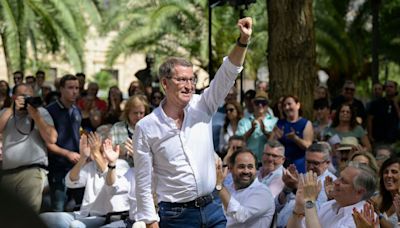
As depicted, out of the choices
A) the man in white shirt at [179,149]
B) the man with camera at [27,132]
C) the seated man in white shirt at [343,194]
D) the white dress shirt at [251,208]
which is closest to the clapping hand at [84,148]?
the man with camera at [27,132]

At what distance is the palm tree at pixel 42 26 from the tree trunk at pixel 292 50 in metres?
8.80

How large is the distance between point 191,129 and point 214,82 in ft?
0.95

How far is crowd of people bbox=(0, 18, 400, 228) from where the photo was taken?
15.0ft

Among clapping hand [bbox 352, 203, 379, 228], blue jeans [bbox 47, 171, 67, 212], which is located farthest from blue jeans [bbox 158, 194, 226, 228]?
blue jeans [bbox 47, 171, 67, 212]

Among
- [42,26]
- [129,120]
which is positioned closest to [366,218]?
[129,120]

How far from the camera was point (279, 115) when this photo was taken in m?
10.7

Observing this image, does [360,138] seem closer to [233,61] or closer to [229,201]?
[229,201]

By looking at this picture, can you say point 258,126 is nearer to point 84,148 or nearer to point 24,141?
point 84,148

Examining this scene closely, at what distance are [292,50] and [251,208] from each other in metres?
5.25

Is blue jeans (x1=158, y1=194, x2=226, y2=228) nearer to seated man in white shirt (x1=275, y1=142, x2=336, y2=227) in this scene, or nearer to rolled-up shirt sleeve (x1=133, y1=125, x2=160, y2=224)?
rolled-up shirt sleeve (x1=133, y1=125, x2=160, y2=224)

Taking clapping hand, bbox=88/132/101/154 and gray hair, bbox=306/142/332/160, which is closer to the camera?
gray hair, bbox=306/142/332/160

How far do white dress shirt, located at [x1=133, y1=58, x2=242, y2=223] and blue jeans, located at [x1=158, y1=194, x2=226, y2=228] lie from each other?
57 millimetres

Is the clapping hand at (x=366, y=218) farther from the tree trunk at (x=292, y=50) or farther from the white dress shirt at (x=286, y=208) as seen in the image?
the tree trunk at (x=292, y=50)

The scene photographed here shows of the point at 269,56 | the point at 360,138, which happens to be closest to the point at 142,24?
the point at 269,56
